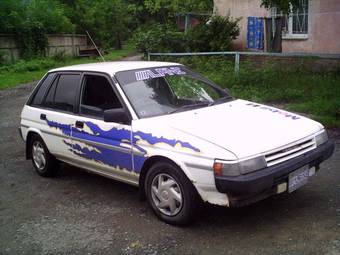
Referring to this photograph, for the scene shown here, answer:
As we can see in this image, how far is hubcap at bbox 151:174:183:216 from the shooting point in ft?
15.6

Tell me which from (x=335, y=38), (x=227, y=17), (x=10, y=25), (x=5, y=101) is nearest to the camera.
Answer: (x=335, y=38)

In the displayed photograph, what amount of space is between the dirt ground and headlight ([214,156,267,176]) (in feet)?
2.16

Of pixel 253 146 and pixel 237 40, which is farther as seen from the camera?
pixel 237 40

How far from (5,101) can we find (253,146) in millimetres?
11885

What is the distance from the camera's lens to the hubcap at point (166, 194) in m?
4.77

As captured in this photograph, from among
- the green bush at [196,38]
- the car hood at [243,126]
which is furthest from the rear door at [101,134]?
the green bush at [196,38]

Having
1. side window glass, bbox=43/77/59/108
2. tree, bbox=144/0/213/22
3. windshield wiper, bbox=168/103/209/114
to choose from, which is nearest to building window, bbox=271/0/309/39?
side window glass, bbox=43/77/59/108

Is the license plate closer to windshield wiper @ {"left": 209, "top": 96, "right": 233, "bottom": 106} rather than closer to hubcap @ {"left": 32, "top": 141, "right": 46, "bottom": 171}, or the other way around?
windshield wiper @ {"left": 209, "top": 96, "right": 233, "bottom": 106}

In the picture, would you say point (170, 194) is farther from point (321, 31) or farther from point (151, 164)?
point (321, 31)

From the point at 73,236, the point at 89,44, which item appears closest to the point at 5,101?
the point at 73,236

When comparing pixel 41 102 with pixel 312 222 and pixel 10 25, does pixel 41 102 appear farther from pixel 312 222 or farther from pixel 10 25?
pixel 10 25

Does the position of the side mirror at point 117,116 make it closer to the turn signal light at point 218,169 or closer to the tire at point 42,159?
the turn signal light at point 218,169

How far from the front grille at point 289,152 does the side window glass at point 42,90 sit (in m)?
3.59

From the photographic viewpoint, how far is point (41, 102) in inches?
268
